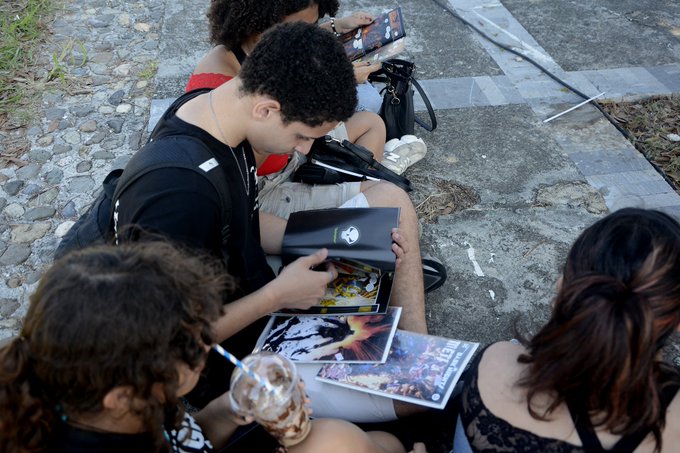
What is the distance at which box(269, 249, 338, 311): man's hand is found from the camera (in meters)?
2.05

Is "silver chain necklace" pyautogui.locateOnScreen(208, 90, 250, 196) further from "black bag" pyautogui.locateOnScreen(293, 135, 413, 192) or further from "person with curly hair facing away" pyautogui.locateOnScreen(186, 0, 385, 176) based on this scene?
"black bag" pyautogui.locateOnScreen(293, 135, 413, 192)

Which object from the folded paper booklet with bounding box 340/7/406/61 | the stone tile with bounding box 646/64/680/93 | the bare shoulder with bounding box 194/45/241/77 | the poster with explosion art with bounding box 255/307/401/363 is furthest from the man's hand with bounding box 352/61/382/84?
the stone tile with bounding box 646/64/680/93

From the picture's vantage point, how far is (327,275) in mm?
2152

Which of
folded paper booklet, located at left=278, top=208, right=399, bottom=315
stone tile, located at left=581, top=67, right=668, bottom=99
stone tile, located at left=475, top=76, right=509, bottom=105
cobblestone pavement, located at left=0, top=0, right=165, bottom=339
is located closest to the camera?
folded paper booklet, located at left=278, top=208, right=399, bottom=315

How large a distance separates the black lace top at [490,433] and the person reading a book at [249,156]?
0.42m

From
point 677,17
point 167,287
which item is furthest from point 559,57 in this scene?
point 167,287

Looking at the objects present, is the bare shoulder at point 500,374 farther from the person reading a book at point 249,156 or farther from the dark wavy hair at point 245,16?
the dark wavy hair at point 245,16

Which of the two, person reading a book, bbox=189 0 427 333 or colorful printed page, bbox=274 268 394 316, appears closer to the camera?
colorful printed page, bbox=274 268 394 316

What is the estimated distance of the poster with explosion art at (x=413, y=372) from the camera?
1.90 m

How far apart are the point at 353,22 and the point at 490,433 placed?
90.5 inches

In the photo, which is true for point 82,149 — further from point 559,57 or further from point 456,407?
point 559,57

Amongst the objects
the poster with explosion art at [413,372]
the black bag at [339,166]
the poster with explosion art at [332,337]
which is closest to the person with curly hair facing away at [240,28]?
the black bag at [339,166]

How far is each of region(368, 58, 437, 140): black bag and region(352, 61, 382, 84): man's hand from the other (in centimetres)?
22

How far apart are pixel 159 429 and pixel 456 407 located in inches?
42.9
